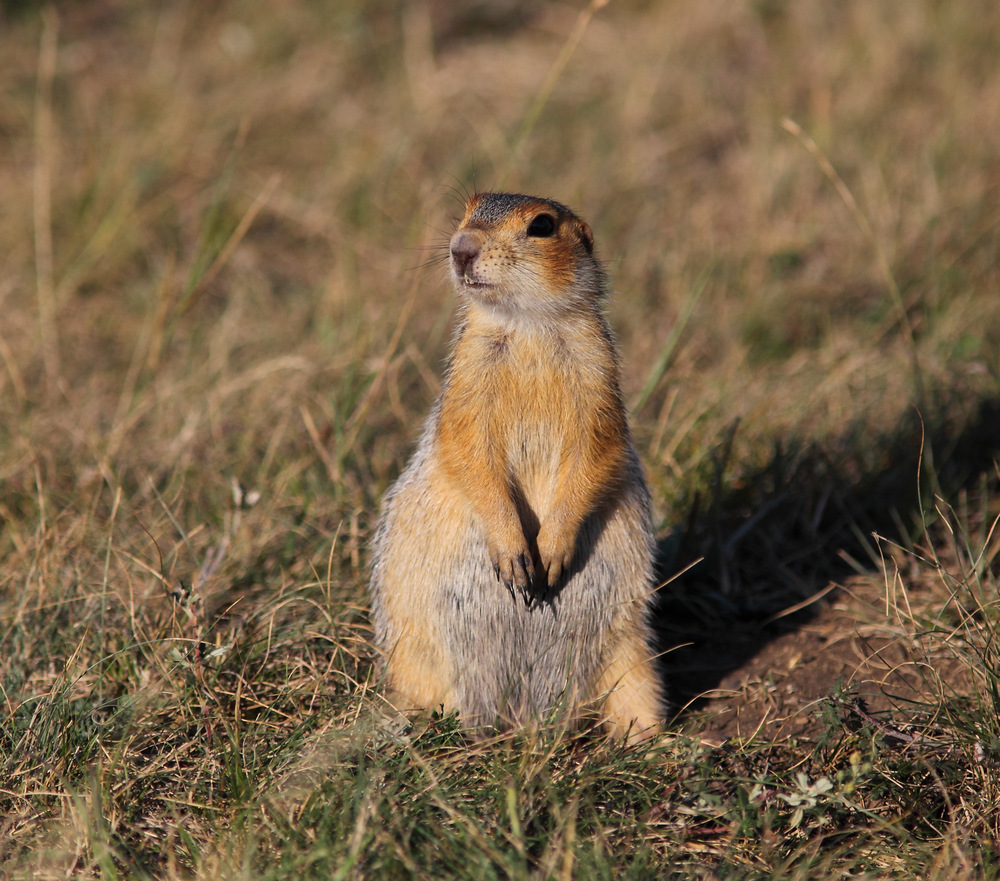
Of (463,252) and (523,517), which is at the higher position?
(463,252)

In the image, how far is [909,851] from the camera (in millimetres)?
3197

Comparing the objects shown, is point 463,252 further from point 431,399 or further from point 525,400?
point 431,399

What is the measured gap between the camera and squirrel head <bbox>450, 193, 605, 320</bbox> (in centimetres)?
378

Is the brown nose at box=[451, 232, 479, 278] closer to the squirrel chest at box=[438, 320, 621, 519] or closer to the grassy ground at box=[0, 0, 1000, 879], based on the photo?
the squirrel chest at box=[438, 320, 621, 519]

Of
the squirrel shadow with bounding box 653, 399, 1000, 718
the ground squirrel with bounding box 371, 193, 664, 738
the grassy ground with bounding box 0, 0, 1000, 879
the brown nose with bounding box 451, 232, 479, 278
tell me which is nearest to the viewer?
the grassy ground with bounding box 0, 0, 1000, 879

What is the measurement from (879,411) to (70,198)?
5.79m

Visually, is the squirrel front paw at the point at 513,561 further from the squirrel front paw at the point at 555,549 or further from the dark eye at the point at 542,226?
the dark eye at the point at 542,226

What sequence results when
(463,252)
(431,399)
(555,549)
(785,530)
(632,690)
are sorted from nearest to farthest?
1. (463,252)
2. (555,549)
3. (632,690)
4. (785,530)
5. (431,399)

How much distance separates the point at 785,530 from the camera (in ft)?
17.1

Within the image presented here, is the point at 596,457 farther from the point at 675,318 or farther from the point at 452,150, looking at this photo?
the point at 452,150

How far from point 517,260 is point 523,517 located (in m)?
0.99

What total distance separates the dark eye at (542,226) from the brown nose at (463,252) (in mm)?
273

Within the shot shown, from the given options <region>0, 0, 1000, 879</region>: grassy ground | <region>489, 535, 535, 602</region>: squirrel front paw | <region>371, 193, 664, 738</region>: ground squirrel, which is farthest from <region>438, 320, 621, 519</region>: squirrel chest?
<region>0, 0, 1000, 879</region>: grassy ground

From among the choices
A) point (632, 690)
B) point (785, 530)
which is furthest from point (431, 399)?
point (632, 690)
